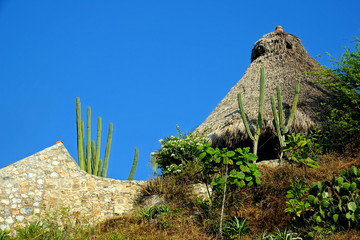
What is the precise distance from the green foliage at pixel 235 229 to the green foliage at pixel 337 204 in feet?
5.14

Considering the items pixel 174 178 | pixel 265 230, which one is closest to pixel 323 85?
pixel 174 178

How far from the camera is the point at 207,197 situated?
11.3 metres

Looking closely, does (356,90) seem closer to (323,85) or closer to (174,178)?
(323,85)

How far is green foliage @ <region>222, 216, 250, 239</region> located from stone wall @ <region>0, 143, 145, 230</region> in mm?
3380

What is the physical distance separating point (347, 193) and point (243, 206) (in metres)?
2.64

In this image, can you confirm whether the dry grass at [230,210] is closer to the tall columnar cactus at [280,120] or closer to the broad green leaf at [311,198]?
the broad green leaf at [311,198]

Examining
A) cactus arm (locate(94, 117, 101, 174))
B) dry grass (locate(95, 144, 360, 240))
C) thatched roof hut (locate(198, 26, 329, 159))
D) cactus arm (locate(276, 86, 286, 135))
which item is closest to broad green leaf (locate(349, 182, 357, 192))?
dry grass (locate(95, 144, 360, 240))

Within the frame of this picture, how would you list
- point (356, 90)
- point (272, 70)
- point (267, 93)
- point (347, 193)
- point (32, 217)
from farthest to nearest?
1. point (272, 70)
2. point (267, 93)
3. point (356, 90)
4. point (32, 217)
5. point (347, 193)

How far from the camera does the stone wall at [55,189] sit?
11320 millimetres

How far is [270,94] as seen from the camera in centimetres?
1536

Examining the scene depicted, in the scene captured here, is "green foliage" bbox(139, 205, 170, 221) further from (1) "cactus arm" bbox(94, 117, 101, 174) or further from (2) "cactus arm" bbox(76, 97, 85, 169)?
(2) "cactus arm" bbox(76, 97, 85, 169)

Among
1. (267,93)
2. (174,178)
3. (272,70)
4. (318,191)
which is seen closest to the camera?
(318,191)

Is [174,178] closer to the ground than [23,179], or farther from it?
closer to the ground

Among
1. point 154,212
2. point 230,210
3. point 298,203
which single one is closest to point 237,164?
point 230,210
